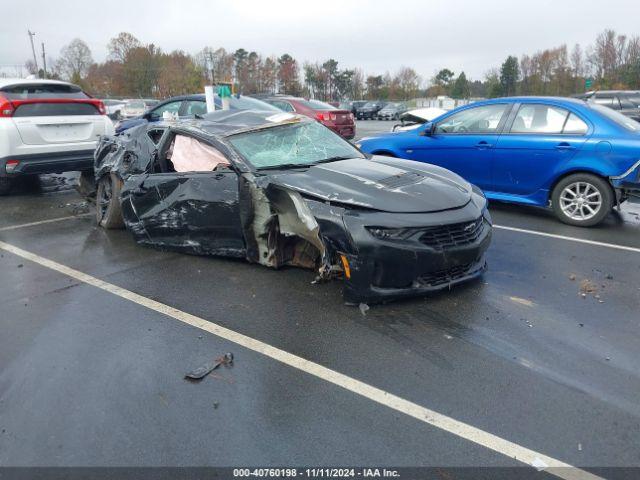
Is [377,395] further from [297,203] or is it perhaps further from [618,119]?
[618,119]

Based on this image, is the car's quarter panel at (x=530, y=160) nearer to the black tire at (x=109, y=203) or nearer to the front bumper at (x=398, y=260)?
the front bumper at (x=398, y=260)

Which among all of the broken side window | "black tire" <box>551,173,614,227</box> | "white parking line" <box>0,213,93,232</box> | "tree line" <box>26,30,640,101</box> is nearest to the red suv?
"white parking line" <box>0,213,93,232</box>

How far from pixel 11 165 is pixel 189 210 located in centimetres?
432

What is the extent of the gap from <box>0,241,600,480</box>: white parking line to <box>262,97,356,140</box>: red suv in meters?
9.74

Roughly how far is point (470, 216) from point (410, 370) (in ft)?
5.09

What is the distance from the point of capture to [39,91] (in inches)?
318

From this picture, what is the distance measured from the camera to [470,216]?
4.14m

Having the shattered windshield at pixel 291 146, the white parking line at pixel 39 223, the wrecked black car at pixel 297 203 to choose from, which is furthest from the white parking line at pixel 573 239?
the white parking line at pixel 39 223

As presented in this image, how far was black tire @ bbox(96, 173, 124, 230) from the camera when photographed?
20.5 feet

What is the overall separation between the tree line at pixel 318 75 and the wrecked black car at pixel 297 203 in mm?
37481

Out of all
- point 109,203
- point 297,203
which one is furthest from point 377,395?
point 109,203

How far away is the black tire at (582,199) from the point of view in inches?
243

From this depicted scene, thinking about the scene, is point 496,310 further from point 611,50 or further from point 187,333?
point 611,50

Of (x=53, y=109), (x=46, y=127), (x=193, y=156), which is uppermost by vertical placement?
(x=53, y=109)
